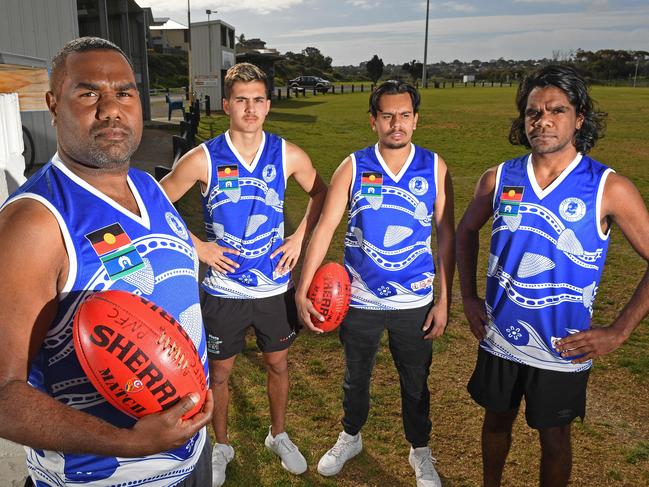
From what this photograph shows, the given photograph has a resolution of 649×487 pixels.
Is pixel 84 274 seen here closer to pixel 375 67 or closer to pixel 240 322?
pixel 240 322

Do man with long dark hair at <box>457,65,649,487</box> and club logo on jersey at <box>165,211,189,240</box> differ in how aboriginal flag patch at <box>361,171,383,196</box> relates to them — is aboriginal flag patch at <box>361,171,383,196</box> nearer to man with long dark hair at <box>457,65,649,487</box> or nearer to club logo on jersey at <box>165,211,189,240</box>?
man with long dark hair at <box>457,65,649,487</box>

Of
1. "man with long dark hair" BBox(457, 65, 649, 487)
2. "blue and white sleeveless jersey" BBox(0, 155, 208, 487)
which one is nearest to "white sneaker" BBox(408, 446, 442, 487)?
"man with long dark hair" BBox(457, 65, 649, 487)

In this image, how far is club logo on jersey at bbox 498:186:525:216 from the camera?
9.92 feet

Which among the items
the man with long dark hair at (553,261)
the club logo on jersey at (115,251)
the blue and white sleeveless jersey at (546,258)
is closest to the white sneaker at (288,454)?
the man with long dark hair at (553,261)

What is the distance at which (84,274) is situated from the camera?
1.77 m

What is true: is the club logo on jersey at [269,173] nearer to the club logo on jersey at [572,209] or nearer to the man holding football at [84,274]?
the man holding football at [84,274]

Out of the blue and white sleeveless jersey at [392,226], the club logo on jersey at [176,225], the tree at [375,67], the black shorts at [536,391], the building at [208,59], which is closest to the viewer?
the club logo on jersey at [176,225]

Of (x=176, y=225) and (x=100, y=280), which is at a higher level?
(x=176, y=225)

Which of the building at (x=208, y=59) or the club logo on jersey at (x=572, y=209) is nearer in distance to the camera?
the club logo on jersey at (x=572, y=209)

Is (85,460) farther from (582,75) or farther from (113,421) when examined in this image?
(582,75)

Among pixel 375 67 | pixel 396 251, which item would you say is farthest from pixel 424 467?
pixel 375 67

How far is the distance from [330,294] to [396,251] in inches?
20.7

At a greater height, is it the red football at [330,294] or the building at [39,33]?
the building at [39,33]

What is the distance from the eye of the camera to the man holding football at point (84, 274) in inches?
61.5
